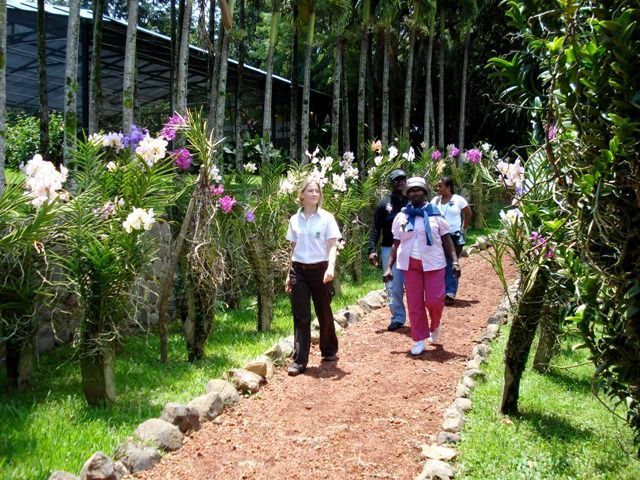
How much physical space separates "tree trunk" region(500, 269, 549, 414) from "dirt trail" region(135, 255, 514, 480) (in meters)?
0.56

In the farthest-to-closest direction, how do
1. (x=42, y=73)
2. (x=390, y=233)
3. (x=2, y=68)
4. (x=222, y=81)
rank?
(x=222, y=81) → (x=42, y=73) → (x=390, y=233) → (x=2, y=68)

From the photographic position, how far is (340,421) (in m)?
5.04

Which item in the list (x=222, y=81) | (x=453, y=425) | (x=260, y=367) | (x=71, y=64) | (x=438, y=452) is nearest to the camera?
(x=438, y=452)

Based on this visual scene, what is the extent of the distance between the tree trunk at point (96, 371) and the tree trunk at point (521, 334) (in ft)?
9.76

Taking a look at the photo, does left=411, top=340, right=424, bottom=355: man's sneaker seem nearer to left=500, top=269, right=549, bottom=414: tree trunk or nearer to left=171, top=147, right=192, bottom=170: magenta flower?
left=500, top=269, right=549, bottom=414: tree trunk

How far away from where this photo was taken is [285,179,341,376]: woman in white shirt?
20.4 feet

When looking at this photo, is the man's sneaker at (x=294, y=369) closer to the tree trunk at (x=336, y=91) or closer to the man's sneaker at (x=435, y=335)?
the man's sneaker at (x=435, y=335)

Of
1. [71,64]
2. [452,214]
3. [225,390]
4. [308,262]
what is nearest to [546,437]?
[225,390]

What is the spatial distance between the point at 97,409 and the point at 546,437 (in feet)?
10.6

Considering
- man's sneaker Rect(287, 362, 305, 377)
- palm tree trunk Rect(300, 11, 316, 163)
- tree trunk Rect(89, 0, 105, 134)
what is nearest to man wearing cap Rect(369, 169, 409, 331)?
man's sneaker Rect(287, 362, 305, 377)

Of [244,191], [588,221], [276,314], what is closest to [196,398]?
[588,221]

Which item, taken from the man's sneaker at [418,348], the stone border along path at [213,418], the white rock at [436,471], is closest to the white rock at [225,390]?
the stone border along path at [213,418]

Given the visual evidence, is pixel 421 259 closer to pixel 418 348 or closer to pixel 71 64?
pixel 418 348

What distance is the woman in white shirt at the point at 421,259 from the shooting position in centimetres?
668
